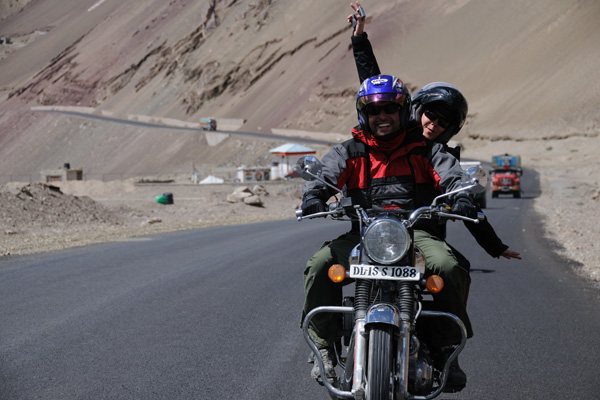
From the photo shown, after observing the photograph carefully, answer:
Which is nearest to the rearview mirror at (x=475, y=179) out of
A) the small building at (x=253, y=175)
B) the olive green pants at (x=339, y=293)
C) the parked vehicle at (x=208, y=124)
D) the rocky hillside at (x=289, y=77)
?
the olive green pants at (x=339, y=293)

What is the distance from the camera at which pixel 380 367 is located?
14.0 feet

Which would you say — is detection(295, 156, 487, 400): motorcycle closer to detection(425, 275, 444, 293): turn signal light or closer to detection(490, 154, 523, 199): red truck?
detection(425, 275, 444, 293): turn signal light

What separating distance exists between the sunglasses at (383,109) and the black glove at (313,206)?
2.23ft

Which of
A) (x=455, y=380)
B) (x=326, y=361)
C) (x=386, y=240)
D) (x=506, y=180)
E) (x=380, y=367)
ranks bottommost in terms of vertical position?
(x=506, y=180)

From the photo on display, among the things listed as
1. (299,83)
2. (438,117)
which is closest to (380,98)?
(438,117)

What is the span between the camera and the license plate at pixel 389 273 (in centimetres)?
440

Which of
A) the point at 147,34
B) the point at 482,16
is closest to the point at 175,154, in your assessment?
the point at 482,16

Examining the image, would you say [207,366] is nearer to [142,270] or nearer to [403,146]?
[403,146]

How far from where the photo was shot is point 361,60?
6918 mm

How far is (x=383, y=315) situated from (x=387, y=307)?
78 mm

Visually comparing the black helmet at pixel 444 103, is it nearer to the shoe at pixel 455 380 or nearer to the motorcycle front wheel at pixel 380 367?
the shoe at pixel 455 380

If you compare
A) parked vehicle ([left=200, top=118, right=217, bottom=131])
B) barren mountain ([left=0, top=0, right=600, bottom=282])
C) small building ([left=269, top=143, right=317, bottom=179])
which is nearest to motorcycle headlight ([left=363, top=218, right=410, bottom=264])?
small building ([left=269, top=143, right=317, bottom=179])

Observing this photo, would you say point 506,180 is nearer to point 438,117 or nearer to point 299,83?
point 438,117

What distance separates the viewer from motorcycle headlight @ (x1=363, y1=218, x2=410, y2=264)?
439cm
